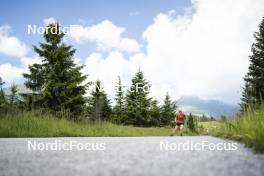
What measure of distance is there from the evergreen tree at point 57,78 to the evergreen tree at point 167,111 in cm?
2665

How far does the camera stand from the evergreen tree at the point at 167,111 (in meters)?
56.4

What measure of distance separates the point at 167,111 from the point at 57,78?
29407 mm

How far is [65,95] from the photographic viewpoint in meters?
30.5

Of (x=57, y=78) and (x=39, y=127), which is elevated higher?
(x=57, y=78)

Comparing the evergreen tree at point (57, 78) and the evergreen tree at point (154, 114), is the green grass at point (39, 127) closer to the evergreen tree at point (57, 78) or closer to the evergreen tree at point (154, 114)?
the evergreen tree at point (57, 78)

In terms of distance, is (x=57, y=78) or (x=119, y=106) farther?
(x=119, y=106)

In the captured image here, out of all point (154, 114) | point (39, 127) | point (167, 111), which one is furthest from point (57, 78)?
point (167, 111)

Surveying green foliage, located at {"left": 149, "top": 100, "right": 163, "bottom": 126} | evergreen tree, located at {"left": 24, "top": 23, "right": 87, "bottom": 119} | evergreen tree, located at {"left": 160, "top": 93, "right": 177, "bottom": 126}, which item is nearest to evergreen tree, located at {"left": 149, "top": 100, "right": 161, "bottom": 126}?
green foliage, located at {"left": 149, "top": 100, "right": 163, "bottom": 126}

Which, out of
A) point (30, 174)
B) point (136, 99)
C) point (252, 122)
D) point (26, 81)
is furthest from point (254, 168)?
point (136, 99)

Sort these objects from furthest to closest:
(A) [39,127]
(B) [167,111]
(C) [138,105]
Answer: (B) [167,111]
(C) [138,105]
(A) [39,127]

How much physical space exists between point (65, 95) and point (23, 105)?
4040mm

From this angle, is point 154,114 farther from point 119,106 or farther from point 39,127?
point 39,127

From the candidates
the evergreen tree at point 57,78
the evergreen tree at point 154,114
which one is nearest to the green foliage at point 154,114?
the evergreen tree at point 154,114

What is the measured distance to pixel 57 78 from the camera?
101 ft
